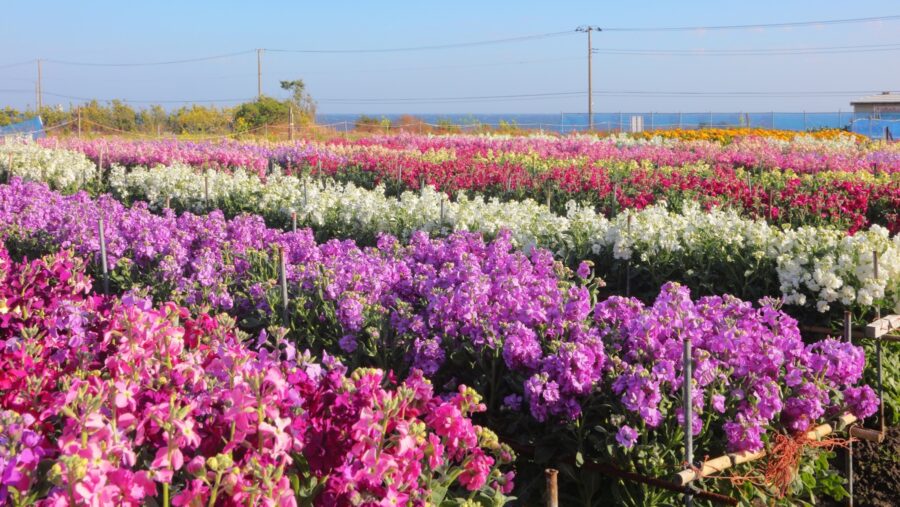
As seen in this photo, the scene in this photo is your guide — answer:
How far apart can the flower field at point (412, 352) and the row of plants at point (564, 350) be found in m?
0.01

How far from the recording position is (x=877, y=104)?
162 feet

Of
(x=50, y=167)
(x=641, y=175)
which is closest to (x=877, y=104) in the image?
(x=641, y=175)

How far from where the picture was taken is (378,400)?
225 cm

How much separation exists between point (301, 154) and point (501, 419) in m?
14.5

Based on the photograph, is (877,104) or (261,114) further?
(877,104)

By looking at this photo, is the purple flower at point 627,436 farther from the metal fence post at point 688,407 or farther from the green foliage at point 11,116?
the green foliage at point 11,116

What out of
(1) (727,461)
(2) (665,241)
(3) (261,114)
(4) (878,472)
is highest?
(3) (261,114)

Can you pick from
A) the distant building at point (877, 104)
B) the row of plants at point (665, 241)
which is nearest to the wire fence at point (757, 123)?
the distant building at point (877, 104)

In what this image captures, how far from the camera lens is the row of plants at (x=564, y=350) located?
342 centimetres

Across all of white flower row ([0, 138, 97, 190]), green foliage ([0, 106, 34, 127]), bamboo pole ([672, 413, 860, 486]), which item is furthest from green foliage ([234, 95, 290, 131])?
bamboo pole ([672, 413, 860, 486])

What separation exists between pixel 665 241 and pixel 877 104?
49.5m

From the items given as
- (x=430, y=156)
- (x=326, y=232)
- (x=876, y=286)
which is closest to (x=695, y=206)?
(x=876, y=286)

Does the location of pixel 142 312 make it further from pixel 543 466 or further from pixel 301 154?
pixel 301 154

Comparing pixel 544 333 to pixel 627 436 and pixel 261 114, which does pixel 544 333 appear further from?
pixel 261 114
